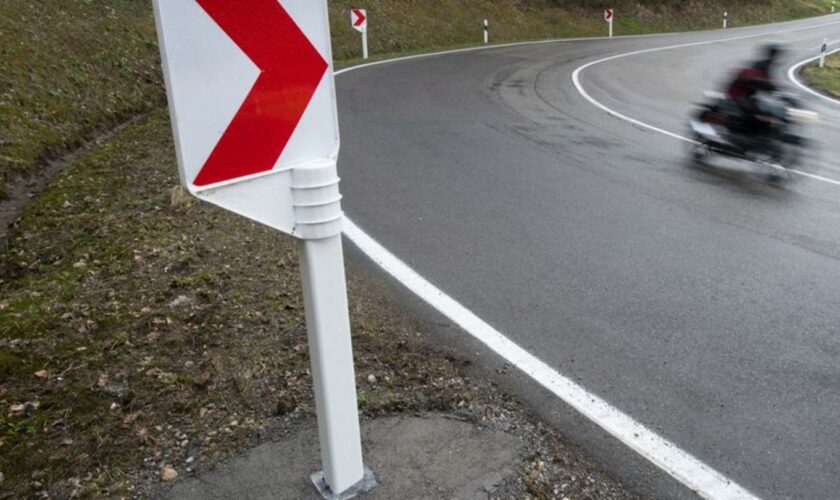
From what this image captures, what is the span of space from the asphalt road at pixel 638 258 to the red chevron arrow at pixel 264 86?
230 cm

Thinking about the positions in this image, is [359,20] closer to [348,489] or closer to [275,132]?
[275,132]

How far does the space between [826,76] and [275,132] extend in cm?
2092

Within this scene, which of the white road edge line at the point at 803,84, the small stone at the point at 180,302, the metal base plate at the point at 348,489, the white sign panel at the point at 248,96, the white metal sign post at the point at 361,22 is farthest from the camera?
the white metal sign post at the point at 361,22

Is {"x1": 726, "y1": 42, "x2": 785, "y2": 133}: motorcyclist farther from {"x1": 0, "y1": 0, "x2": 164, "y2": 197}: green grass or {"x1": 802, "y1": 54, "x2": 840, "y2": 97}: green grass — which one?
{"x1": 802, "y1": 54, "x2": 840, "y2": 97}: green grass

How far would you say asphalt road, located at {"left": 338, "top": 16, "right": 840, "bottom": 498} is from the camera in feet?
11.2

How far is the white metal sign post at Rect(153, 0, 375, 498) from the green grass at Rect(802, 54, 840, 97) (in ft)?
56.6

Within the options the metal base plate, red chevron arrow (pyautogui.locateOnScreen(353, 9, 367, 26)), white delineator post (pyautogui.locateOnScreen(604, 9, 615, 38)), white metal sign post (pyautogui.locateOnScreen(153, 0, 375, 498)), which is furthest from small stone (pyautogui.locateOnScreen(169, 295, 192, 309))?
white delineator post (pyautogui.locateOnScreen(604, 9, 615, 38))

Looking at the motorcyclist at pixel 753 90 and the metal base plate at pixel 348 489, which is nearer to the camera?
the metal base plate at pixel 348 489

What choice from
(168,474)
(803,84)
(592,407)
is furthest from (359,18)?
(168,474)

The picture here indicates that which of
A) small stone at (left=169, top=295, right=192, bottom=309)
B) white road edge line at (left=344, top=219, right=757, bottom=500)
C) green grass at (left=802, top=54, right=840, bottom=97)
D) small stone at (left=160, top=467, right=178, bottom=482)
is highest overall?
green grass at (left=802, top=54, right=840, bottom=97)

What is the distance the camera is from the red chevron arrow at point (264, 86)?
2.03 metres

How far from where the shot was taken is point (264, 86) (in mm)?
2115

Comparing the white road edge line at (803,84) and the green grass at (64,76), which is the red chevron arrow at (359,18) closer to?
the green grass at (64,76)

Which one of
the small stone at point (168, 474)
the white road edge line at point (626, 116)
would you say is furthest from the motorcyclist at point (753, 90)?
the small stone at point (168, 474)
